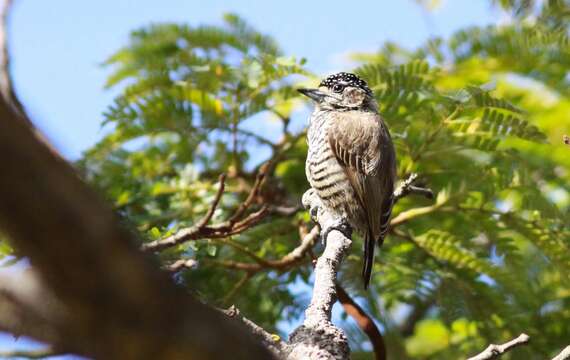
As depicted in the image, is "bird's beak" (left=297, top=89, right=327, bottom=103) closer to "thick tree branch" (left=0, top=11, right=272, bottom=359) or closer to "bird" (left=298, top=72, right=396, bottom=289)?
"bird" (left=298, top=72, right=396, bottom=289)

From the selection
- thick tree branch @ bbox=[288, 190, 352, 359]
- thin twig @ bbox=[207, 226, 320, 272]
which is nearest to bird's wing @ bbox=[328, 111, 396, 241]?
thin twig @ bbox=[207, 226, 320, 272]

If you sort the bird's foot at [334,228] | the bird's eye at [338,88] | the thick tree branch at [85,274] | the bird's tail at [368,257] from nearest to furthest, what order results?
1. the thick tree branch at [85,274]
2. the bird's foot at [334,228]
3. the bird's tail at [368,257]
4. the bird's eye at [338,88]

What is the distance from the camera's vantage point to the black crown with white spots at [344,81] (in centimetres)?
521

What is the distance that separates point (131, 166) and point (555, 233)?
253 cm

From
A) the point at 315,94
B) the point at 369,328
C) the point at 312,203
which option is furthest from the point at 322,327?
the point at 315,94

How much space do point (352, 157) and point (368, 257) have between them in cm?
96

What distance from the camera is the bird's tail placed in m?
4.13

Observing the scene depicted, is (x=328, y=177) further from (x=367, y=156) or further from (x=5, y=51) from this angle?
(x=5, y=51)

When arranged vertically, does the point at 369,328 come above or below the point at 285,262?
below

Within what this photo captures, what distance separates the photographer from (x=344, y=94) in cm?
537

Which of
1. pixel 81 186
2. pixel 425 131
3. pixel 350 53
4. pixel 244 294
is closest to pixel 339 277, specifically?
pixel 244 294

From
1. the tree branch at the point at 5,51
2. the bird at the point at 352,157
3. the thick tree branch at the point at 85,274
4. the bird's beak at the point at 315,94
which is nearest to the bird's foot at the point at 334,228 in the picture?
the bird at the point at 352,157

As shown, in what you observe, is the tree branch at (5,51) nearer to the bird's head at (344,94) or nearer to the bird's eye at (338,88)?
the bird's head at (344,94)

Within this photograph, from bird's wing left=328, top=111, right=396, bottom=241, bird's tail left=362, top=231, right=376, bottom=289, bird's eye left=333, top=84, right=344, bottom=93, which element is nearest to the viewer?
bird's tail left=362, top=231, right=376, bottom=289
